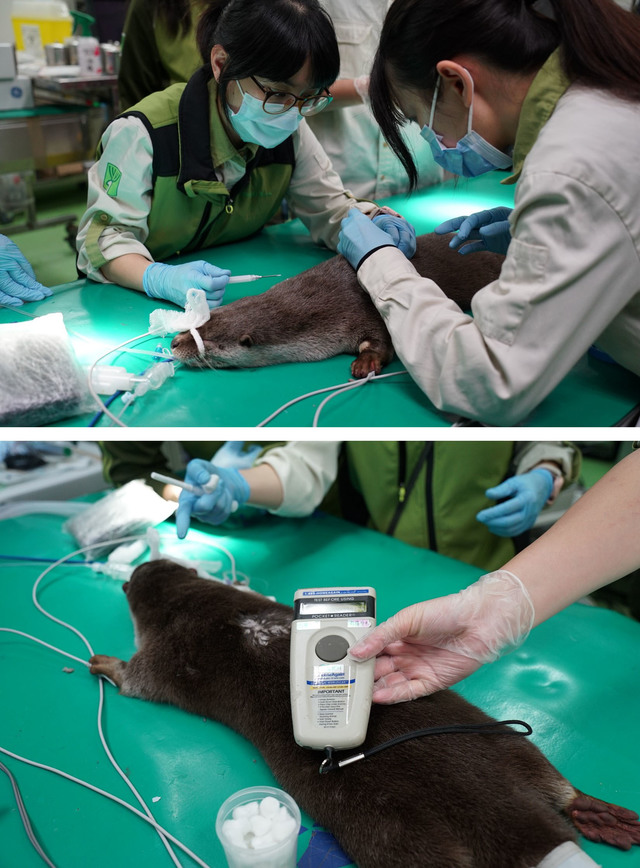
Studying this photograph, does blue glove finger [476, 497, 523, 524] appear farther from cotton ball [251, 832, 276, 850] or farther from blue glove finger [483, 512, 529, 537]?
cotton ball [251, 832, 276, 850]

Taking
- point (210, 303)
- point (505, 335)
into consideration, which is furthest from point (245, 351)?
point (505, 335)

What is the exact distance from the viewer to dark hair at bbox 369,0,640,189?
92cm

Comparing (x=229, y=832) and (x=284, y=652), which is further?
(x=284, y=652)

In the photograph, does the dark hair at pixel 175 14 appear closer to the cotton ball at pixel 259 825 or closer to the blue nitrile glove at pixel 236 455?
the blue nitrile glove at pixel 236 455

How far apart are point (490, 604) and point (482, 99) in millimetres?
778

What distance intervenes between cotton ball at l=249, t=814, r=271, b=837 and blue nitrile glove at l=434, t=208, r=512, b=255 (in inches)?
41.9

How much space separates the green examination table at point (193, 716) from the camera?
105cm

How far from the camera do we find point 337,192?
5.38 ft

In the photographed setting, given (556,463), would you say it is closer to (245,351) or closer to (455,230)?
(455,230)

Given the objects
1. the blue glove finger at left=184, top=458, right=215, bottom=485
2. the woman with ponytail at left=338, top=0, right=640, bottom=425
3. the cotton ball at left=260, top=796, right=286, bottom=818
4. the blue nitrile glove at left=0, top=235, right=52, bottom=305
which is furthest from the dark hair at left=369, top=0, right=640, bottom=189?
the cotton ball at left=260, top=796, right=286, bottom=818

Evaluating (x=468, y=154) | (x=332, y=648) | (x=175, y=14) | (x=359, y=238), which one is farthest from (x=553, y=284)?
(x=175, y=14)

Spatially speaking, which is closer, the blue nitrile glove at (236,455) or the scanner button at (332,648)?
the scanner button at (332,648)

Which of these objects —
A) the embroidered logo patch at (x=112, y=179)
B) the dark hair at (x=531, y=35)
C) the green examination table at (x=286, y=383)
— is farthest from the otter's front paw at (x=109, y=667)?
the dark hair at (x=531, y=35)

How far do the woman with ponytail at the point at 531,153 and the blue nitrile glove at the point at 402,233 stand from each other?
1.02ft
